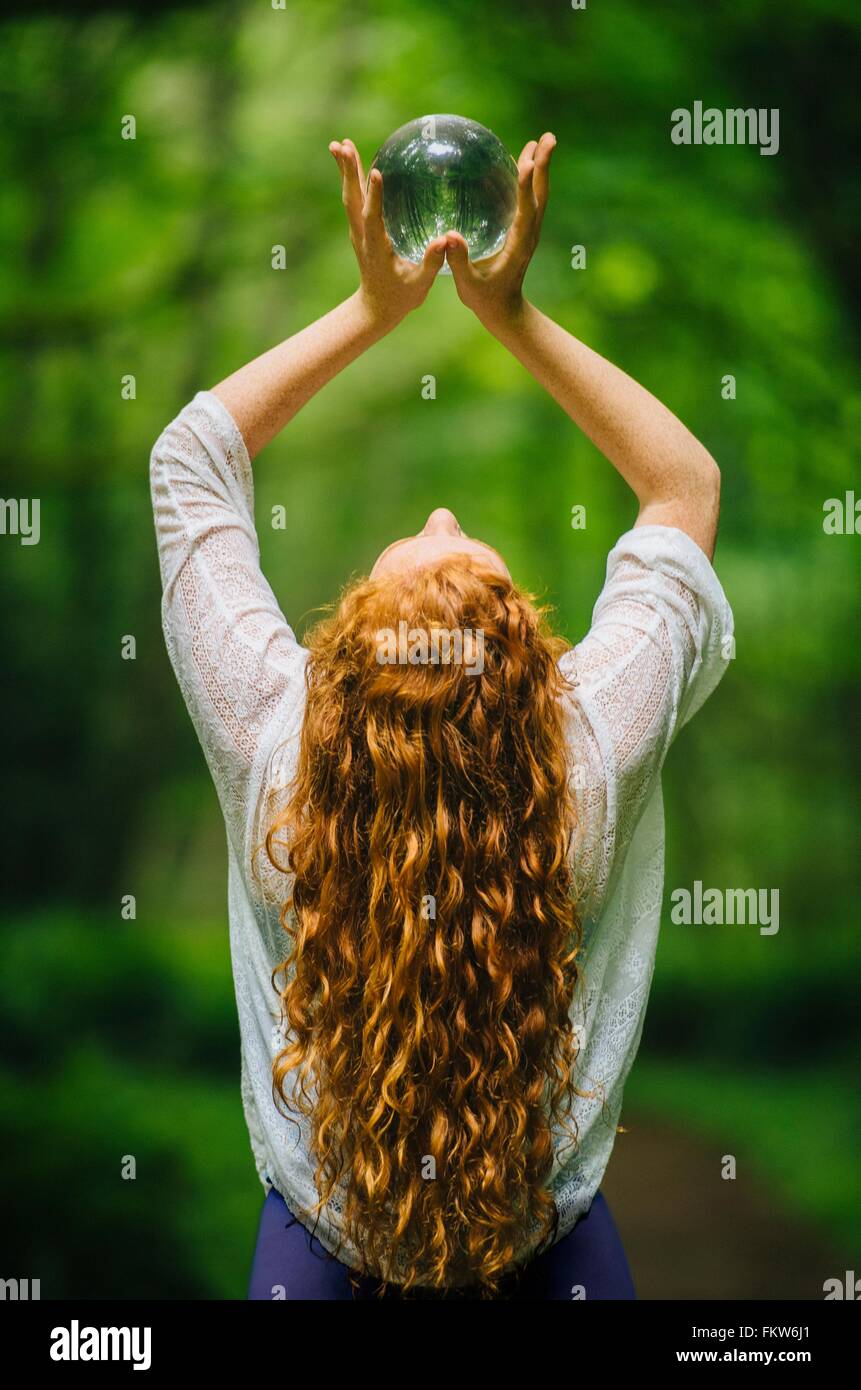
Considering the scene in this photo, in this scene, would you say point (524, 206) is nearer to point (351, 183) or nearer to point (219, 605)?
point (351, 183)

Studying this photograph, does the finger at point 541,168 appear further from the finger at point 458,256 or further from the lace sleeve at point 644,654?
the lace sleeve at point 644,654

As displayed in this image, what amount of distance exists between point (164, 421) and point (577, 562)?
4.83 feet

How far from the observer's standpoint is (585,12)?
144 inches

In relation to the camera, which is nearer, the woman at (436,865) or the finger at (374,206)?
the woman at (436,865)

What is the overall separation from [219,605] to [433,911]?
0.32m

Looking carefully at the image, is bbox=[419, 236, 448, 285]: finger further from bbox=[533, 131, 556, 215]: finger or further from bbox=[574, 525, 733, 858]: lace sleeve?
bbox=[574, 525, 733, 858]: lace sleeve

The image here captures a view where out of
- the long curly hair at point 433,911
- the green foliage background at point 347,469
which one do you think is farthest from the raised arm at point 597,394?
the green foliage background at point 347,469

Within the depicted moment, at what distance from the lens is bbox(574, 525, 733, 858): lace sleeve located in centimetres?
113

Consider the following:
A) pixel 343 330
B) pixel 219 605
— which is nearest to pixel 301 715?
pixel 219 605

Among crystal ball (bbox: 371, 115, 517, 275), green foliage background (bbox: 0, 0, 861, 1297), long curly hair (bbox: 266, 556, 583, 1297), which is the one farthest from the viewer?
green foliage background (bbox: 0, 0, 861, 1297)

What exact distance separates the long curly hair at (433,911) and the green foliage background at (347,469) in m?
2.65

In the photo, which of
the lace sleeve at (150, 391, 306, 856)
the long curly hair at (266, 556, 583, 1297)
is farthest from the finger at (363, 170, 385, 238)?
the long curly hair at (266, 556, 583, 1297)

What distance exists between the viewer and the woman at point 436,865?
1.09 meters

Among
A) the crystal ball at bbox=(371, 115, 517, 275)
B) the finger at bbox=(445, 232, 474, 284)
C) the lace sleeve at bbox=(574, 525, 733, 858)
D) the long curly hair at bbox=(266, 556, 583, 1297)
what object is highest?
the crystal ball at bbox=(371, 115, 517, 275)
